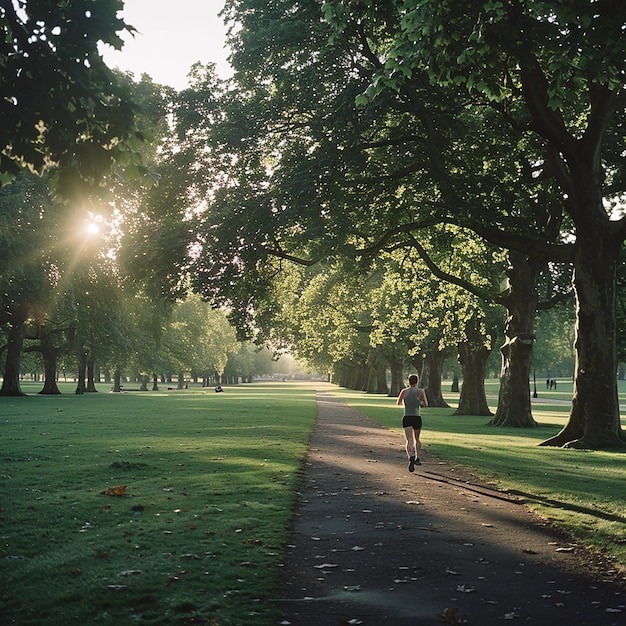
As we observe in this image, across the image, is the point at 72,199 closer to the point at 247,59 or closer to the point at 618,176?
the point at 247,59

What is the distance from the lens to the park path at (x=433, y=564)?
5.47 m

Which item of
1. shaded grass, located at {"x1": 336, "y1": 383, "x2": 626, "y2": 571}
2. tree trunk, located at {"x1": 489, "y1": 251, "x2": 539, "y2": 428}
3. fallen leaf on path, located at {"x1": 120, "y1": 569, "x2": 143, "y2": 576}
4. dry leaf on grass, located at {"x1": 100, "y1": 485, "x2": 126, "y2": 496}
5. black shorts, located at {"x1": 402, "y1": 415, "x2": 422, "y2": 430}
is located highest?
tree trunk, located at {"x1": 489, "y1": 251, "x2": 539, "y2": 428}

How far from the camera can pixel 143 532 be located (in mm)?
7863

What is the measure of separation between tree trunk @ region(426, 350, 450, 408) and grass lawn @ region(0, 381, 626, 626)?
26333 mm

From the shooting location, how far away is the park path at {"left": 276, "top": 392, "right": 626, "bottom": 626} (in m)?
5.47

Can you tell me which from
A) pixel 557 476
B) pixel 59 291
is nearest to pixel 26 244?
pixel 59 291

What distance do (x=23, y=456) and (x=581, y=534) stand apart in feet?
36.9

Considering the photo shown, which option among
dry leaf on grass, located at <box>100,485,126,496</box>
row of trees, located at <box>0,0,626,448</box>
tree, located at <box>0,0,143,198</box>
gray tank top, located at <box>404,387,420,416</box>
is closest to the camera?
tree, located at <box>0,0,143,198</box>

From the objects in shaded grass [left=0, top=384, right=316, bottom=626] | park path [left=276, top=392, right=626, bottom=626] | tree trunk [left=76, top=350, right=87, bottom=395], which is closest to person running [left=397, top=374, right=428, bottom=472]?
park path [left=276, top=392, right=626, bottom=626]

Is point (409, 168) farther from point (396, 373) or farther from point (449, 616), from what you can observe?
point (396, 373)

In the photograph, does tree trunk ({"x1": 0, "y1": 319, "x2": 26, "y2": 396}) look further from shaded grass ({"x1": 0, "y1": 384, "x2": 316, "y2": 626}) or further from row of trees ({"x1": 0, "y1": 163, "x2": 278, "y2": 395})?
shaded grass ({"x1": 0, "y1": 384, "x2": 316, "y2": 626})

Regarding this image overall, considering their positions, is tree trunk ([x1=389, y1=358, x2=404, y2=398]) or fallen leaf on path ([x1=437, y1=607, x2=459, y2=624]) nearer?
fallen leaf on path ([x1=437, y1=607, x2=459, y2=624])

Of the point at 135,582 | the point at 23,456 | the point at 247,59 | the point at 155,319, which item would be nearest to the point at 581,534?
the point at 135,582

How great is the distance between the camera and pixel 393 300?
4259 cm
